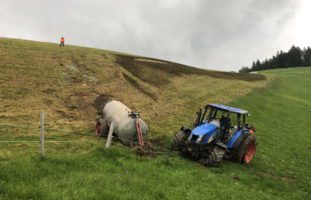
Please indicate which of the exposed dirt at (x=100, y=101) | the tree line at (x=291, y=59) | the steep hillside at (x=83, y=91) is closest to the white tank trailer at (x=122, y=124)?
the steep hillside at (x=83, y=91)

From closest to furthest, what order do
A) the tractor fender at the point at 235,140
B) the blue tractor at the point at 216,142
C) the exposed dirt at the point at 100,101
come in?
the blue tractor at the point at 216,142 → the tractor fender at the point at 235,140 → the exposed dirt at the point at 100,101

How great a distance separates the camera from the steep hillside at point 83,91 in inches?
681

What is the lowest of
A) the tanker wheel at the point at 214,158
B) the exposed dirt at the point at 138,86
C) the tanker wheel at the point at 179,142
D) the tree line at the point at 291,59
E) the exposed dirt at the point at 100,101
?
the tanker wheel at the point at 214,158

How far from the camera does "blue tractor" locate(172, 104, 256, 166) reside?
1412 cm

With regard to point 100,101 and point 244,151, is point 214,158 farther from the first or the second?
point 100,101

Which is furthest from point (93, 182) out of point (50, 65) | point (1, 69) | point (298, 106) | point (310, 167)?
point (298, 106)

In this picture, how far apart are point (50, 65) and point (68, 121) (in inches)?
478

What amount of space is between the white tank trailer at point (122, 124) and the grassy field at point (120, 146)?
1024 mm

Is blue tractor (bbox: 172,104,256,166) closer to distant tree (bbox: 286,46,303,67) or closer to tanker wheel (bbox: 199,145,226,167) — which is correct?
tanker wheel (bbox: 199,145,226,167)

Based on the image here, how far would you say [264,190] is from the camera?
12.2 metres

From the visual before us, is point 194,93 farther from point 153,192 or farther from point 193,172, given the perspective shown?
point 153,192

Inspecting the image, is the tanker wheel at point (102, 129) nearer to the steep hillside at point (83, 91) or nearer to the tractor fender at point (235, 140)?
the steep hillside at point (83, 91)

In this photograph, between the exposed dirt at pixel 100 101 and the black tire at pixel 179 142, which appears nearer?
the black tire at pixel 179 142

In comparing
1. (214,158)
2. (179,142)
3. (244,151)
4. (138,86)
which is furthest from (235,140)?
(138,86)
